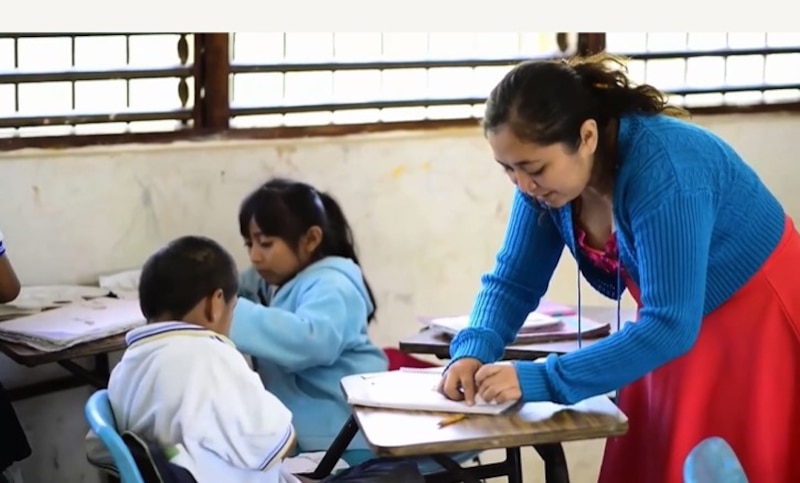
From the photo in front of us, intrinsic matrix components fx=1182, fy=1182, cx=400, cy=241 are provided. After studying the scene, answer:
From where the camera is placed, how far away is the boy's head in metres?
1.97

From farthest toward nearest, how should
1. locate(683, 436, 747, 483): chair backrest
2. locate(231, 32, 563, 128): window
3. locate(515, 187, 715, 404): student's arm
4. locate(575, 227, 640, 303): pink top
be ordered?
locate(231, 32, 563, 128): window, locate(575, 227, 640, 303): pink top, locate(515, 187, 715, 404): student's arm, locate(683, 436, 747, 483): chair backrest

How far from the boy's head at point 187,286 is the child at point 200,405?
0.14ft

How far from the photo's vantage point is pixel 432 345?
2.47 metres

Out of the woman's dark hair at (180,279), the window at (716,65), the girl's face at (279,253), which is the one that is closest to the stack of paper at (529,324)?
the girl's face at (279,253)

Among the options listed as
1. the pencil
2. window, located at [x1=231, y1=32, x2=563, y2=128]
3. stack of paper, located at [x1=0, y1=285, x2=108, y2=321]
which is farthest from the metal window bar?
the pencil

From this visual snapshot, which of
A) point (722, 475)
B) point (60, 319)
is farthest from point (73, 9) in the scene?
point (722, 475)

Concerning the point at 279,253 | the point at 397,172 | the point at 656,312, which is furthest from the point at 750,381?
the point at 397,172

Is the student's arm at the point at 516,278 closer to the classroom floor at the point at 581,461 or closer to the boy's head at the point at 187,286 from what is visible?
the boy's head at the point at 187,286

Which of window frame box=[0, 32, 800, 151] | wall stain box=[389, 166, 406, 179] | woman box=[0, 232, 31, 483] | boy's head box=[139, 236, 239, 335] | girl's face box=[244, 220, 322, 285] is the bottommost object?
woman box=[0, 232, 31, 483]

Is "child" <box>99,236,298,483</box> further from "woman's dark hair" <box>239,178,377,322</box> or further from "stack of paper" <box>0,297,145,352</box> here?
"woman's dark hair" <box>239,178,377,322</box>

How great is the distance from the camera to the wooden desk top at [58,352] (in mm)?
2301

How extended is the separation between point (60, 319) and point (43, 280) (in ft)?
1.08

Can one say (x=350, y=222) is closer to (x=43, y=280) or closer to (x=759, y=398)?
(x=43, y=280)

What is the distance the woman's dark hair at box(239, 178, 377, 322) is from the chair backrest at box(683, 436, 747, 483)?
117 centimetres
